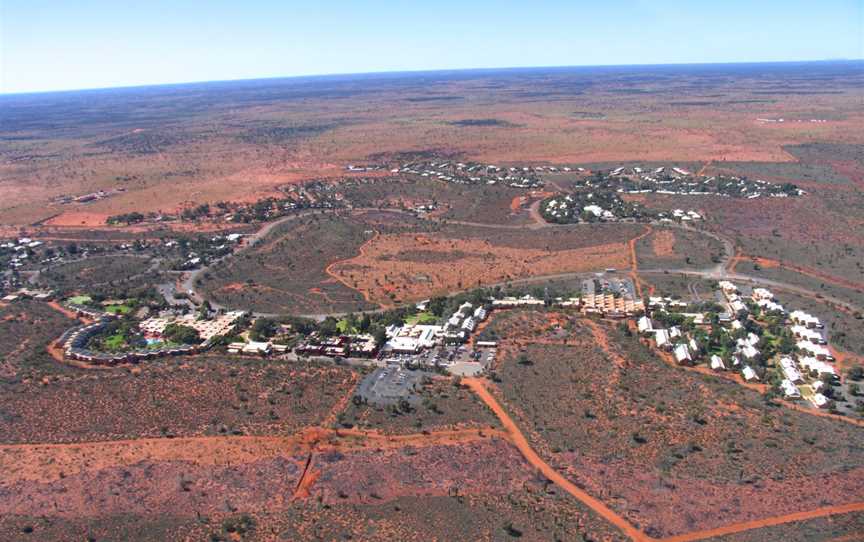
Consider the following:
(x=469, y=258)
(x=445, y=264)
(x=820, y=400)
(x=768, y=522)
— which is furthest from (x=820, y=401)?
(x=469, y=258)

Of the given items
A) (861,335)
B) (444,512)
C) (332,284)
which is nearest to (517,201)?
(332,284)

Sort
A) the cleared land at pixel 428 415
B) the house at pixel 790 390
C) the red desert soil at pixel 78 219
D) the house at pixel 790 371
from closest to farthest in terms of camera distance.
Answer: the cleared land at pixel 428 415 < the house at pixel 790 390 < the house at pixel 790 371 < the red desert soil at pixel 78 219

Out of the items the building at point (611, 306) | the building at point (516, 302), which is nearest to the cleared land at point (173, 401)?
the building at point (516, 302)

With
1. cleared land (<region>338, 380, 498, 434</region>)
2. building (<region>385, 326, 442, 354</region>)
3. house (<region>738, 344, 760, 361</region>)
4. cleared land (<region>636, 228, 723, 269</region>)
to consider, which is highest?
cleared land (<region>636, 228, 723, 269</region>)

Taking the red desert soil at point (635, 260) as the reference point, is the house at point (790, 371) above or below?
below

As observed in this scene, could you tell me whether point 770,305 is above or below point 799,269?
above

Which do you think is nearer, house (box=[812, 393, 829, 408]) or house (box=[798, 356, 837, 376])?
house (box=[812, 393, 829, 408])

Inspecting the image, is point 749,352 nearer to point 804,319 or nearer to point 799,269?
point 804,319

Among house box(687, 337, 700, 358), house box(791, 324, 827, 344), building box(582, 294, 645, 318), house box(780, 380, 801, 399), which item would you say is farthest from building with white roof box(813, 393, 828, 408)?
building box(582, 294, 645, 318)

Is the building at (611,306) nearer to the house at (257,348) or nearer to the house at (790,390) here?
the house at (790,390)

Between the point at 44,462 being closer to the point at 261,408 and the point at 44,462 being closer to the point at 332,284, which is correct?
the point at 261,408

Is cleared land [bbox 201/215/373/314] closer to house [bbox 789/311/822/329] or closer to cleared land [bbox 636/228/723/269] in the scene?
cleared land [bbox 636/228/723/269]
